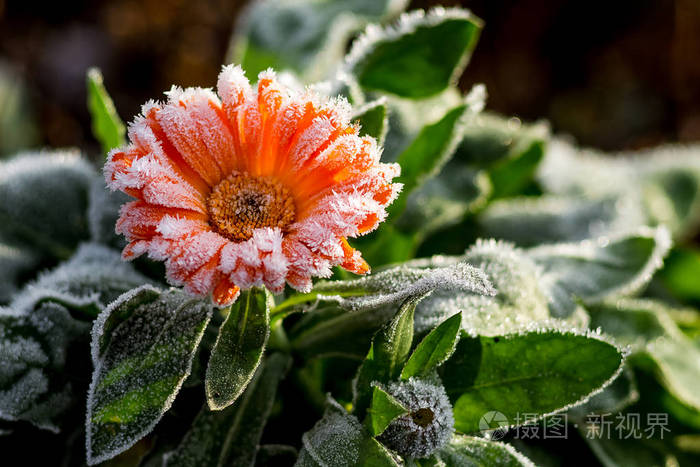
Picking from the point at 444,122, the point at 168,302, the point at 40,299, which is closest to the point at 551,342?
the point at 444,122

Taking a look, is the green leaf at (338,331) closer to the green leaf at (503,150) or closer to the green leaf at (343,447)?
the green leaf at (343,447)

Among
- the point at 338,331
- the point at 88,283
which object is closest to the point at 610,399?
the point at 338,331

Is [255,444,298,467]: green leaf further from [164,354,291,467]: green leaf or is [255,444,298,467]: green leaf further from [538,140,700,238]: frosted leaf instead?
[538,140,700,238]: frosted leaf

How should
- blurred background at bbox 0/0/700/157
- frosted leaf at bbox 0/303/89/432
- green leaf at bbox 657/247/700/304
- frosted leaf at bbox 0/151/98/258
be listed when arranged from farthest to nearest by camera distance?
1. blurred background at bbox 0/0/700/157
2. green leaf at bbox 657/247/700/304
3. frosted leaf at bbox 0/151/98/258
4. frosted leaf at bbox 0/303/89/432

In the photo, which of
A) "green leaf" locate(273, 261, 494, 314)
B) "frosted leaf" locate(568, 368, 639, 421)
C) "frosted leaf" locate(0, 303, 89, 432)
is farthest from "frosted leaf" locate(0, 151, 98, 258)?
"frosted leaf" locate(568, 368, 639, 421)

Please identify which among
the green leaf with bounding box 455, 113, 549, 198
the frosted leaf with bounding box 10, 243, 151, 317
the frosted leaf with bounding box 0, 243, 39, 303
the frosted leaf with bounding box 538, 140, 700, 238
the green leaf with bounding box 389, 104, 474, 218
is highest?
the frosted leaf with bounding box 538, 140, 700, 238

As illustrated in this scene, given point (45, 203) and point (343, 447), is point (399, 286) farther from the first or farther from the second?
point (45, 203)
